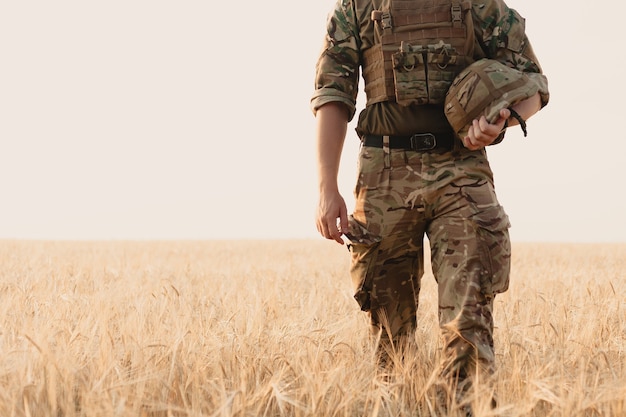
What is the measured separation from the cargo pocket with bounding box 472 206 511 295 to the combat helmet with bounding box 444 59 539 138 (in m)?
0.38

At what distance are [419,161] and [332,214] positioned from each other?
461 millimetres

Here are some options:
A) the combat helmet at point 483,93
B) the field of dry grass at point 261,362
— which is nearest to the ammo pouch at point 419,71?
the combat helmet at point 483,93

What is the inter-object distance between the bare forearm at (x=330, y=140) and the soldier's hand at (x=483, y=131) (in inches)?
24.0

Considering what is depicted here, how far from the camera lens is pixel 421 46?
303cm

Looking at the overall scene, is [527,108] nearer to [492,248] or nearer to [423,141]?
[423,141]

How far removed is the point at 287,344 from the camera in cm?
332

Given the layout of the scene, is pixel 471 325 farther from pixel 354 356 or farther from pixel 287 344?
pixel 287 344

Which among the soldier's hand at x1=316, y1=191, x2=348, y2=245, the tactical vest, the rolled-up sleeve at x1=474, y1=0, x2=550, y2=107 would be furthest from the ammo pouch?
the soldier's hand at x1=316, y1=191, x2=348, y2=245

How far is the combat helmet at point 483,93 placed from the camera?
2.81m

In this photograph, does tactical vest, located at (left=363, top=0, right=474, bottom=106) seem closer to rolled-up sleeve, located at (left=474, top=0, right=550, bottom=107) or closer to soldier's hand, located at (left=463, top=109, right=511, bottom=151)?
rolled-up sleeve, located at (left=474, top=0, right=550, bottom=107)

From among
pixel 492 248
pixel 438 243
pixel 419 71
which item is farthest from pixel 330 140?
pixel 492 248

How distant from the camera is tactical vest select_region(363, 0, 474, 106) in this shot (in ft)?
9.91

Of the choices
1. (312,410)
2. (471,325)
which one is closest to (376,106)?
(471,325)

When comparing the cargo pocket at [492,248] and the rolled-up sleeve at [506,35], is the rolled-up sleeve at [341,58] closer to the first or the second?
the rolled-up sleeve at [506,35]
